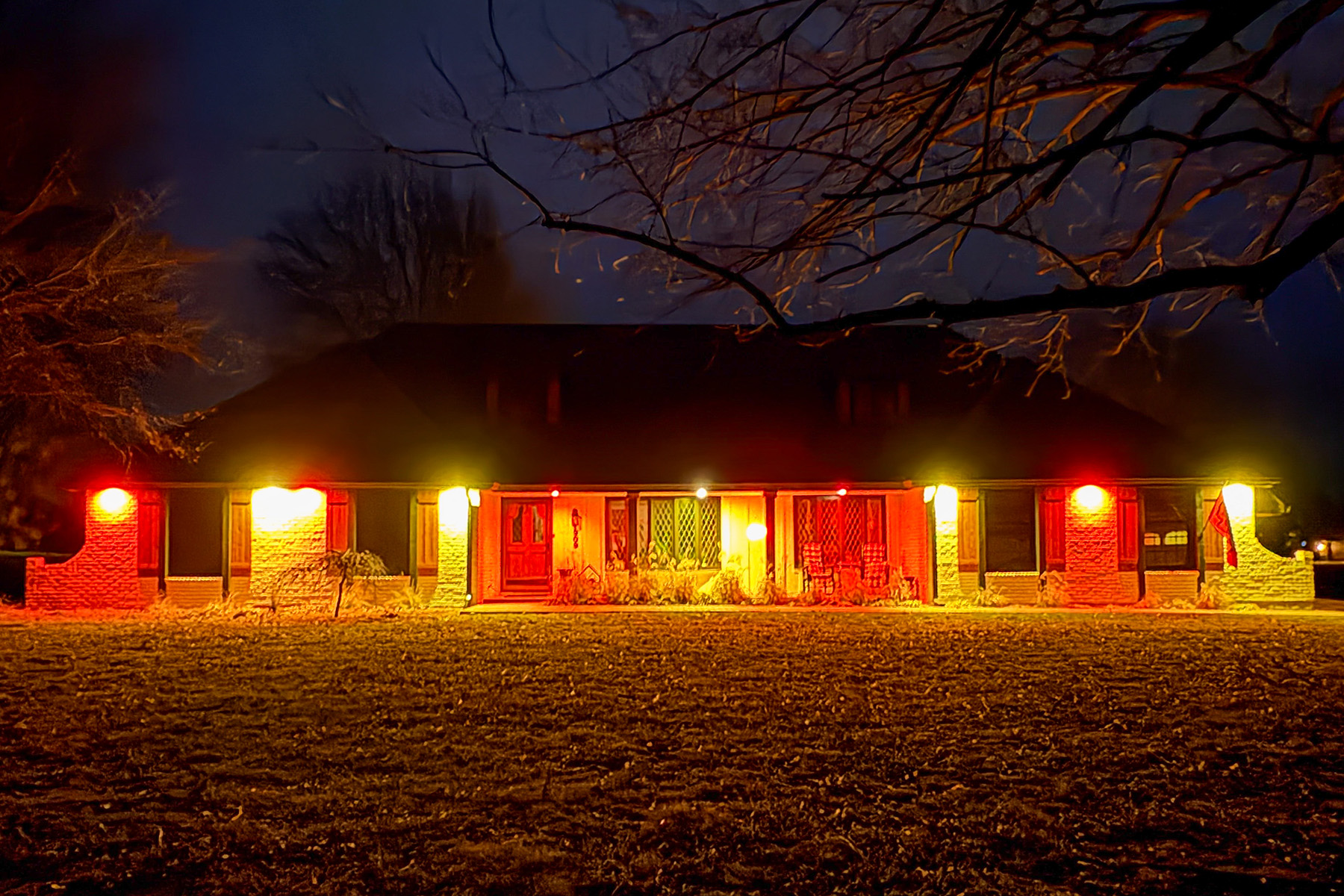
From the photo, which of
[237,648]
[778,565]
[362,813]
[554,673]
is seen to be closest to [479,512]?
[778,565]

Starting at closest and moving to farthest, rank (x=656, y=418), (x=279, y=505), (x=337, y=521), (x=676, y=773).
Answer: (x=676, y=773) < (x=279, y=505) < (x=337, y=521) < (x=656, y=418)

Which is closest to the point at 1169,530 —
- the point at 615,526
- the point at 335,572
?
the point at 615,526

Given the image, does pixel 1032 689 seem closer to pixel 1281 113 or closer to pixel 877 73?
pixel 1281 113

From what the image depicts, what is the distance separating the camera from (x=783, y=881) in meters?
4.44

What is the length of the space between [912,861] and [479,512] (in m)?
15.0

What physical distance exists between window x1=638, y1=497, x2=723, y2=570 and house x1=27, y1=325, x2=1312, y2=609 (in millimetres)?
45

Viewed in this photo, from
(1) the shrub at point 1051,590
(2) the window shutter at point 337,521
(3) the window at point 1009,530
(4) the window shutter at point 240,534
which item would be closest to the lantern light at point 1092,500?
(3) the window at point 1009,530

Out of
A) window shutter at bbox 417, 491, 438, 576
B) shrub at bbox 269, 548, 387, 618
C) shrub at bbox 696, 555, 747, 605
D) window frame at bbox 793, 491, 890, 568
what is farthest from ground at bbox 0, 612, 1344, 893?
window frame at bbox 793, 491, 890, 568

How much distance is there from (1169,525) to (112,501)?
19165 mm

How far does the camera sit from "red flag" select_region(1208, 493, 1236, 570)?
1836 cm

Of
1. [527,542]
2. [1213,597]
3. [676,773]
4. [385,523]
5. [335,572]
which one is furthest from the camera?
[527,542]

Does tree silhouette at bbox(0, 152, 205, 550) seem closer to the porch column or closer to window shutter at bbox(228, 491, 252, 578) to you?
window shutter at bbox(228, 491, 252, 578)

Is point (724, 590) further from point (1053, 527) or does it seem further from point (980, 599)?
point (1053, 527)

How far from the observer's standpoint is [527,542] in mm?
20469
